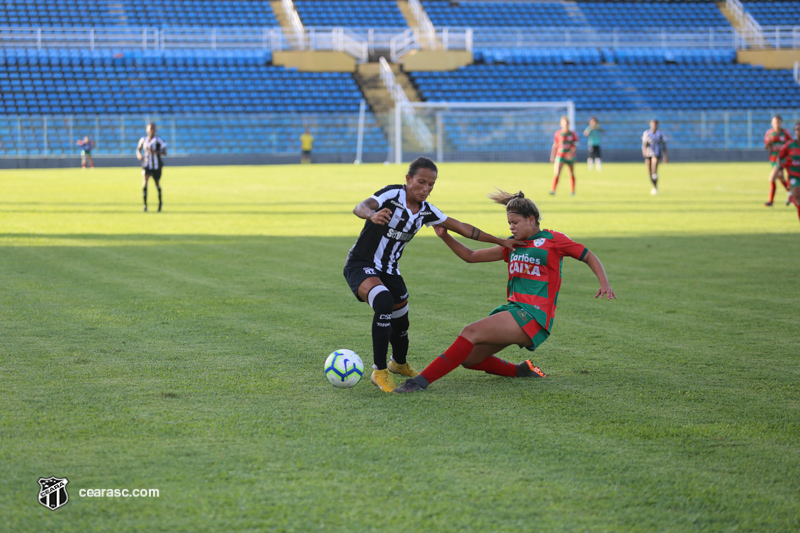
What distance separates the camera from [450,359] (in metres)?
5.22

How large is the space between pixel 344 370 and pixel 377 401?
1.06 ft

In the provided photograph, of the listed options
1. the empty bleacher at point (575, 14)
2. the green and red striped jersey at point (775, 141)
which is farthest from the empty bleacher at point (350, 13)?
the green and red striped jersey at point (775, 141)

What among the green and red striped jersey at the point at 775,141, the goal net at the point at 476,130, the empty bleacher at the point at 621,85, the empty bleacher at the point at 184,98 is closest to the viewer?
the green and red striped jersey at the point at 775,141

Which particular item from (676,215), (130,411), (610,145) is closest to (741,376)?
(130,411)

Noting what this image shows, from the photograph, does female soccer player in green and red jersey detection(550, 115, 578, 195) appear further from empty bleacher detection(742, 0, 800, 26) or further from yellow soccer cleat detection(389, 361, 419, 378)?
empty bleacher detection(742, 0, 800, 26)

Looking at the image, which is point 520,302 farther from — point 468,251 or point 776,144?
point 776,144

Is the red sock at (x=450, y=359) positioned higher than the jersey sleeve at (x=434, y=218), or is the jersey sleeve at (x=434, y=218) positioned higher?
the jersey sleeve at (x=434, y=218)

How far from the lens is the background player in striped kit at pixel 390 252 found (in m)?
5.29

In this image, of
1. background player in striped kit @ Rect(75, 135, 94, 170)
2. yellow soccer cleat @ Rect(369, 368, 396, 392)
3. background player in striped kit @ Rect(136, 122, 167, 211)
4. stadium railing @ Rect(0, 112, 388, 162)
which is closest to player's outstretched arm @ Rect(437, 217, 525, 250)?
yellow soccer cleat @ Rect(369, 368, 396, 392)

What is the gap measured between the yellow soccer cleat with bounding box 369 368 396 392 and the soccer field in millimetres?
66

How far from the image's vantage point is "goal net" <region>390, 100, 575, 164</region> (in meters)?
38.1

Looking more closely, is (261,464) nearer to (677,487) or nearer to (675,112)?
(677,487)

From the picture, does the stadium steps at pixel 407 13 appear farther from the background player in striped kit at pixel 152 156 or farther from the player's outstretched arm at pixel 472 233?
the player's outstretched arm at pixel 472 233

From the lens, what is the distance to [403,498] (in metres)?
3.52
